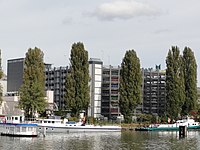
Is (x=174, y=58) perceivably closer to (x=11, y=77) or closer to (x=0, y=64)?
(x=0, y=64)

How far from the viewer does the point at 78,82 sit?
10519cm

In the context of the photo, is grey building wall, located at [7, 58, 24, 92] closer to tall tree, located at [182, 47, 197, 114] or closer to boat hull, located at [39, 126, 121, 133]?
tall tree, located at [182, 47, 197, 114]

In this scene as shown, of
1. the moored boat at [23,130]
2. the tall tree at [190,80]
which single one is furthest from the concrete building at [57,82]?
the moored boat at [23,130]

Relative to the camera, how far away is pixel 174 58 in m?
117

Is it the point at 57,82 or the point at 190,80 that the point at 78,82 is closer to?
the point at 190,80

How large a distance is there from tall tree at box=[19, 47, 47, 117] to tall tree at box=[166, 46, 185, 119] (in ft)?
109

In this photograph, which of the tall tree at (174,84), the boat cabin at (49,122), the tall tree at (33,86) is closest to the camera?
the boat cabin at (49,122)

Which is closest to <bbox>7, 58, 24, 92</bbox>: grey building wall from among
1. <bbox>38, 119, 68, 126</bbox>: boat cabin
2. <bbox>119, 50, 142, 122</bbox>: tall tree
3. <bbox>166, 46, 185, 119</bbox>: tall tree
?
<bbox>119, 50, 142, 122</bbox>: tall tree

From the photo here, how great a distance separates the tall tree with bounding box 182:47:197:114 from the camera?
385 ft

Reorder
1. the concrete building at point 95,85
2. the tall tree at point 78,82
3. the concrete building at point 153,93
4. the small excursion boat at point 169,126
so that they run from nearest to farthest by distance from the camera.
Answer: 1. the tall tree at point 78,82
2. the small excursion boat at point 169,126
3. the concrete building at point 95,85
4. the concrete building at point 153,93

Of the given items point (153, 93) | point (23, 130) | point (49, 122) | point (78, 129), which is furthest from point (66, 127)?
point (153, 93)

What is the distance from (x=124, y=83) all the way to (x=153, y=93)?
4530 cm

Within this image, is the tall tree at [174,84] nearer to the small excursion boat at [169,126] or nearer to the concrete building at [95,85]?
the small excursion boat at [169,126]

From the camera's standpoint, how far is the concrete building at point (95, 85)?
471ft
